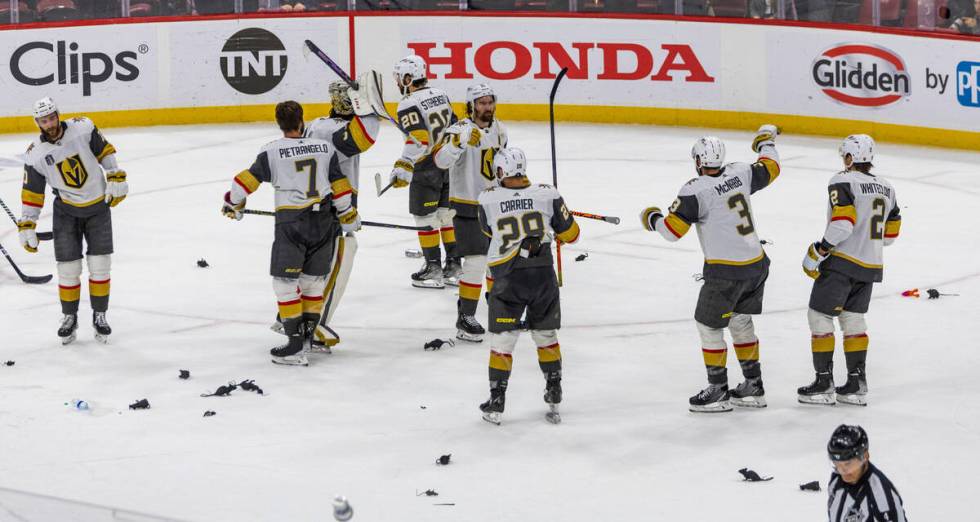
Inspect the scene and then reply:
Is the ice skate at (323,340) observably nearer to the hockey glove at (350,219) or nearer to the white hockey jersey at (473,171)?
the hockey glove at (350,219)

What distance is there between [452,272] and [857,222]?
3604 millimetres

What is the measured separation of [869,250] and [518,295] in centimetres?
175

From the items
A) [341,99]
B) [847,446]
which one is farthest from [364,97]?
[847,446]

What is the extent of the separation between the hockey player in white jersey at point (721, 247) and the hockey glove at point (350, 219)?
1.85 metres

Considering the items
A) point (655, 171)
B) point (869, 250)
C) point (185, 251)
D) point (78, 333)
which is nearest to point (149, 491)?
point (78, 333)

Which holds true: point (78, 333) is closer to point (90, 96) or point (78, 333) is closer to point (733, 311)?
point (733, 311)

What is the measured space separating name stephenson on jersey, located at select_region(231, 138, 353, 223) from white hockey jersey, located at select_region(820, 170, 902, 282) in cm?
278

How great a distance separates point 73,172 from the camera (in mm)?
8852

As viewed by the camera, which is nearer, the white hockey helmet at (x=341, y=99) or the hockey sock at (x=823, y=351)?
the hockey sock at (x=823, y=351)

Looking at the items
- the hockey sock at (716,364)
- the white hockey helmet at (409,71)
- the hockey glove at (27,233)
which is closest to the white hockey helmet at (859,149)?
the hockey sock at (716,364)

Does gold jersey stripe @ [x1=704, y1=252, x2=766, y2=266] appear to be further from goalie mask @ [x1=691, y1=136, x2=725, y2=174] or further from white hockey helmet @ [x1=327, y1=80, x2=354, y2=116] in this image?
white hockey helmet @ [x1=327, y1=80, x2=354, y2=116]

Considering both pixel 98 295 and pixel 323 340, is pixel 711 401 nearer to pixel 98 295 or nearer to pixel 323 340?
pixel 323 340

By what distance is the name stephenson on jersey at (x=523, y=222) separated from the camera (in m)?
7.32

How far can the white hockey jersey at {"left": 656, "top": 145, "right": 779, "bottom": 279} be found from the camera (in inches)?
292
